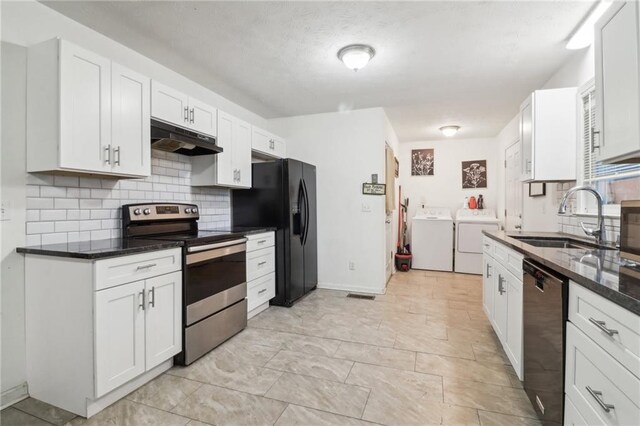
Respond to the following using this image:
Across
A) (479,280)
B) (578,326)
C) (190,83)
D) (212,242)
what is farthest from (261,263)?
(479,280)

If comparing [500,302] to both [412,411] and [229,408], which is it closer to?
[412,411]

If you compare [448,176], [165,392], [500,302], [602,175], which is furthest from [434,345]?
[448,176]

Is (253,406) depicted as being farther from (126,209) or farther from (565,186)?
(565,186)

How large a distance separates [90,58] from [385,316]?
3.26m

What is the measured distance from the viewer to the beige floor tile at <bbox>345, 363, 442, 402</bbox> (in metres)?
1.89

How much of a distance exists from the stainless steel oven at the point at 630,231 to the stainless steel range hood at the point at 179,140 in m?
2.87

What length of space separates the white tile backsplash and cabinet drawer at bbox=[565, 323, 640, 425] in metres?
2.87

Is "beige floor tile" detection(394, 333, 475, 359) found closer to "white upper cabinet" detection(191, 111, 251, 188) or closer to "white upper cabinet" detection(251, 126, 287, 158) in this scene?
"white upper cabinet" detection(191, 111, 251, 188)

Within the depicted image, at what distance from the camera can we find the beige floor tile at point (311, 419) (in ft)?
5.28

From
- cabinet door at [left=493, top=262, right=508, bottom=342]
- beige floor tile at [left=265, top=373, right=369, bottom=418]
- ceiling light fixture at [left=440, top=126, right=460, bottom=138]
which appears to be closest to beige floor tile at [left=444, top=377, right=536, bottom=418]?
cabinet door at [left=493, top=262, right=508, bottom=342]

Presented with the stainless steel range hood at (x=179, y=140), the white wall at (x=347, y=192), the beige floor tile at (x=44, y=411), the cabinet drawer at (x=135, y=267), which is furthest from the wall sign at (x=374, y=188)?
the beige floor tile at (x=44, y=411)

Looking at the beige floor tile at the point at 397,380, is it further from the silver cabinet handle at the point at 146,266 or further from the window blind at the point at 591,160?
the window blind at the point at 591,160

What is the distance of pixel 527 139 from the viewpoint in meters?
2.65

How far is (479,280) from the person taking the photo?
4.70m
